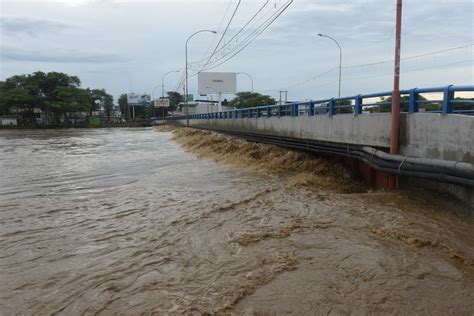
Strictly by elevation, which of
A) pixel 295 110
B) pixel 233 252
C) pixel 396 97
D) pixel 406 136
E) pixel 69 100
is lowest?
pixel 233 252

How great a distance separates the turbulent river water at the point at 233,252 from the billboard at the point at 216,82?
225ft

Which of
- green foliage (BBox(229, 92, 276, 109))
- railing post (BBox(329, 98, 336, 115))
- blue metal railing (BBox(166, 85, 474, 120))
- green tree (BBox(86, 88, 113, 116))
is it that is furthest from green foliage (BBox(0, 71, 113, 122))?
railing post (BBox(329, 98, 336, 115))

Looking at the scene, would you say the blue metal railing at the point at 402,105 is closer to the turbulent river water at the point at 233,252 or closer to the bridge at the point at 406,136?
the bridge at the point at 406,136

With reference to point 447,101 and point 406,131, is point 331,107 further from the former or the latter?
point 447,101

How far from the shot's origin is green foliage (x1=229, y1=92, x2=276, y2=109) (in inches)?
3907

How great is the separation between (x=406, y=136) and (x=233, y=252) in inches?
217

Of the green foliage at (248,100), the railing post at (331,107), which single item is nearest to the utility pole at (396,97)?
the railing post at (331,107)

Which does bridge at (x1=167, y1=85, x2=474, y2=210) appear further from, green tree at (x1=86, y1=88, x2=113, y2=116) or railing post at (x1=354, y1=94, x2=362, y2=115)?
green tree at (x1=86, y1=88, x2=113, y2=116)

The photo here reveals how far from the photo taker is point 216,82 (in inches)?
3083

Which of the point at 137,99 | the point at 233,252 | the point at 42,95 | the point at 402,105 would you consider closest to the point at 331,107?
the point at 402,105

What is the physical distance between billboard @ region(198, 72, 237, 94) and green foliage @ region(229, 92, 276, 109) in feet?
64.7

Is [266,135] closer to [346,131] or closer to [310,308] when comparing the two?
[346,131]

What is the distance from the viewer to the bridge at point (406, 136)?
24.4 ft

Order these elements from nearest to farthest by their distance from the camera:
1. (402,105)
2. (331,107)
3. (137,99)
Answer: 1. (402,105)
2. (331,107)
3. (137,99)
